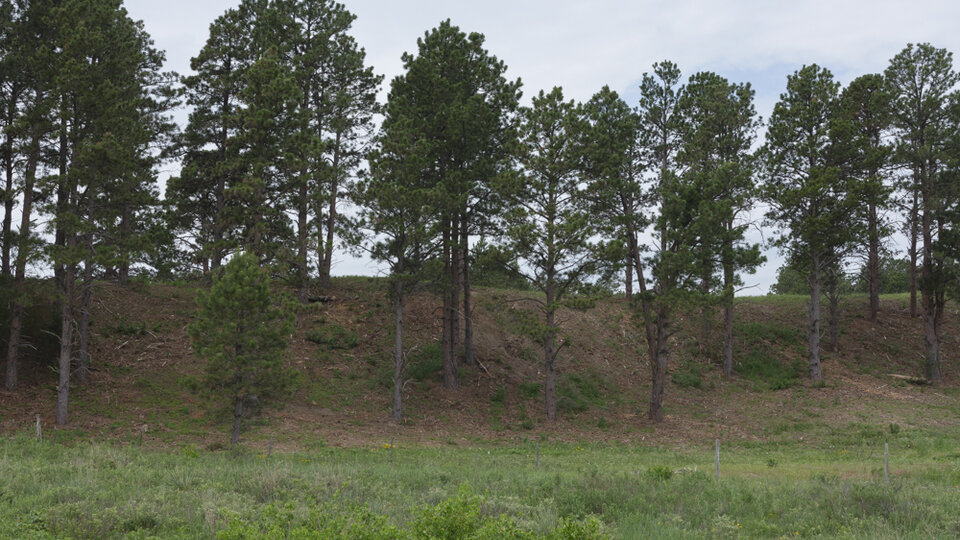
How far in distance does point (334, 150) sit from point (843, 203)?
24.5 m

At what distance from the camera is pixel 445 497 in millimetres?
11789

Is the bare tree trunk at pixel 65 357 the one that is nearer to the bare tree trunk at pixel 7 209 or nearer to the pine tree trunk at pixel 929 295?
the bare tree trunk at pixel 7 209

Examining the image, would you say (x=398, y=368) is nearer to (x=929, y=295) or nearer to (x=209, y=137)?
(x=209, y=137)

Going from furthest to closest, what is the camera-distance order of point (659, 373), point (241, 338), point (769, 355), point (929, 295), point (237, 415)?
point (769, 355)
point (929, 295)
point (659, 373)
point (237, 415)
point (241, 338)

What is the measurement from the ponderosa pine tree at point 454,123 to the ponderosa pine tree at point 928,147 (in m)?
20.1

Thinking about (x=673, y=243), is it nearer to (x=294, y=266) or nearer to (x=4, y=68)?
(x=294, y=266)

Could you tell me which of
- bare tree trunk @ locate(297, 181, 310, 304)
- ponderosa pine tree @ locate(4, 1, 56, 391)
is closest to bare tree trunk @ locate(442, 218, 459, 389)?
bare tree trunk @ locate(297, 181, 310, 304)

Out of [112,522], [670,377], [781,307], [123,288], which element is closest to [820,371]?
[670,377]

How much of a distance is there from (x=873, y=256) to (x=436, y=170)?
954 inches

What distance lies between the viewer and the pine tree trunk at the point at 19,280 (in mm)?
20672

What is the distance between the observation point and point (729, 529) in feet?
35.0

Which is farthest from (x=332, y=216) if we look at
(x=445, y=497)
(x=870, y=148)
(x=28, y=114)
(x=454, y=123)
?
(x=870, y=148)

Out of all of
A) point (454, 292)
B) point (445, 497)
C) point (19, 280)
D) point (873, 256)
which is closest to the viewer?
point (445, 497)

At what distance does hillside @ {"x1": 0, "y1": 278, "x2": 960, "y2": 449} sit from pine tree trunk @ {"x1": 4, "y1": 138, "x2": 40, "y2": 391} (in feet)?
2.77
